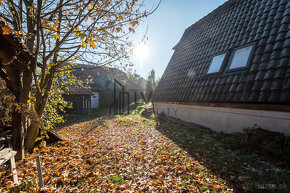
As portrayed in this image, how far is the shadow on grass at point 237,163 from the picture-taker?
2.80 metres

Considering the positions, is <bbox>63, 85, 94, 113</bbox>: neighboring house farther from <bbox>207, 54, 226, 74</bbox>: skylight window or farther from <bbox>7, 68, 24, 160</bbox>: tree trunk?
<bbox>207, 54, 226, 74</bbox>: skylight window

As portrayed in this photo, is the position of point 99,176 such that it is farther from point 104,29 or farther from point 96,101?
point 96,101

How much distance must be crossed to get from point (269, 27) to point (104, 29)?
6.58m

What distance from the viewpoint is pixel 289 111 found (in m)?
3.78

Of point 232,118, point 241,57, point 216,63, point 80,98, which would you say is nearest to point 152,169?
point 232,118

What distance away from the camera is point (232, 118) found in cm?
546

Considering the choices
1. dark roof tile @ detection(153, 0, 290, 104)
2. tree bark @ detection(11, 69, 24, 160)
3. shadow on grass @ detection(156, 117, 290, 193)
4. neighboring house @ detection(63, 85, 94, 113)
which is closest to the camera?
shadow on grass @ detection(156, 117, 290, 193)

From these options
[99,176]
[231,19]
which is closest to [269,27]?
[231,19]

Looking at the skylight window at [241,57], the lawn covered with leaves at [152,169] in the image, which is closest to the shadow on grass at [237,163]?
the lawn covered with leaves at [152,169]

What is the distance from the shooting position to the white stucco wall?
405 cm

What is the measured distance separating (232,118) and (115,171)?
4.90 metres

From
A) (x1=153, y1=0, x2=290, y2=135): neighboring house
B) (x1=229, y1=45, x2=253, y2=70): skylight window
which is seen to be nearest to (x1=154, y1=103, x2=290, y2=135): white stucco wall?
(x1=153, y1=0, x2=290, y2=135): neighboring house

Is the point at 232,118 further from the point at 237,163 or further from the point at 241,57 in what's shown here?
the point at 241,57

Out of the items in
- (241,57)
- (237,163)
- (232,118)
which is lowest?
(237,163)
